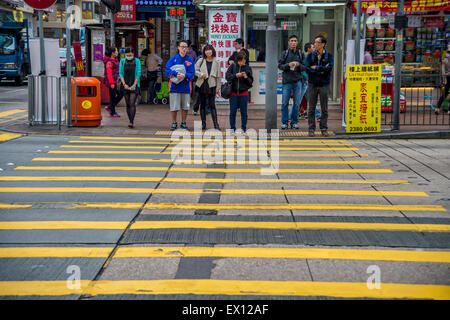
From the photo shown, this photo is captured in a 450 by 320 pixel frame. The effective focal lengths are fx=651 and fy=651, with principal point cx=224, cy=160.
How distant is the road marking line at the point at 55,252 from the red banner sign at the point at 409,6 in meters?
13.8

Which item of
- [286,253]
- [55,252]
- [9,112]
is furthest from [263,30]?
[55,252]

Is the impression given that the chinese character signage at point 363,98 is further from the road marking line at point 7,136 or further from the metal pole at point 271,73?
the road marking line at point 7,136

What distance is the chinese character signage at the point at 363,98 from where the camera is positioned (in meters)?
13.7

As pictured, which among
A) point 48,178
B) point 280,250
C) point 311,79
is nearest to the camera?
point 280,250

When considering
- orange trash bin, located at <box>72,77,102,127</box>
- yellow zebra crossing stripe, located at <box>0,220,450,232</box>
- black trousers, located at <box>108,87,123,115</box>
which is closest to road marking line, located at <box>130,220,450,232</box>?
yellow zebra crossing stripe, located at <box>0,220,450,232</box>

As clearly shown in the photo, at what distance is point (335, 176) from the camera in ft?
30.8

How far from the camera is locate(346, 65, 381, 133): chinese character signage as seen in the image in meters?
13.7

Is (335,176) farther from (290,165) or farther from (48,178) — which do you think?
(48,178)

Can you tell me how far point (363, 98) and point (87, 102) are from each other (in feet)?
19.9

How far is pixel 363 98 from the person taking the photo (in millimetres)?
13781

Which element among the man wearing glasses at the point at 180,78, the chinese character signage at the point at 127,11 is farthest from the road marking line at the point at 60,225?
the chinese character signage at the point at 127,11
